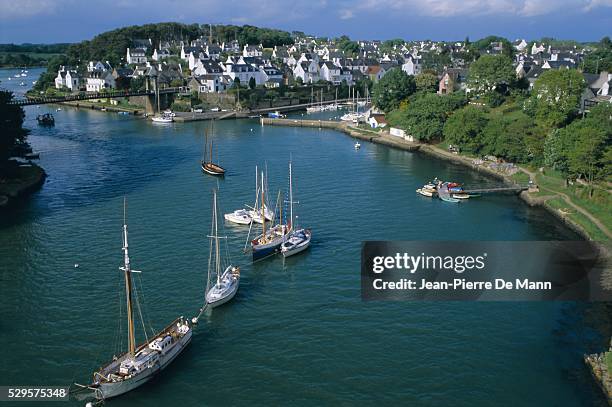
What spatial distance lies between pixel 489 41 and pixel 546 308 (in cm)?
12452

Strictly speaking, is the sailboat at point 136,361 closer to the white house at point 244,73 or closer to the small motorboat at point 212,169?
the small motorboat at point 212,169

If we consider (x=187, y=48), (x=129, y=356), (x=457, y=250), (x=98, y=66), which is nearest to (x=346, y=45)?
(x=187, y=48)

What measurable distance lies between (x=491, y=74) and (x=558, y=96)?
14.4m

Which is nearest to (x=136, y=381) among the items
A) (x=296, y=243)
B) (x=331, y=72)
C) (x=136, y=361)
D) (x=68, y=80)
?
(x=136, y=361)

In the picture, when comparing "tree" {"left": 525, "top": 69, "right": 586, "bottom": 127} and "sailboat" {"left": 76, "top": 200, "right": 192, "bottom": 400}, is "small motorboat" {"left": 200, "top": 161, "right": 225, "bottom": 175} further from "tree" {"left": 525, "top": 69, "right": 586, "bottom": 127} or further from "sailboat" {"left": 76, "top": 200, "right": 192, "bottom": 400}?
"sailboat" {"left": 76, "top": 200, "right": 192, "bottom": 400}

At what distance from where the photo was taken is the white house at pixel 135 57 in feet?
387

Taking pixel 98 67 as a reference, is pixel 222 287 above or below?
below

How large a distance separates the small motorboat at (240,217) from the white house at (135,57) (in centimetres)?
9049

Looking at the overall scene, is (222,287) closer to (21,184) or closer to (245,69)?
(21,184)

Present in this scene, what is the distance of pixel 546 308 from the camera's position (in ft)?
79.2

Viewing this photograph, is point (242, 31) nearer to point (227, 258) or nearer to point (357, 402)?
point (227, 258)

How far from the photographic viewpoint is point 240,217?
112ft

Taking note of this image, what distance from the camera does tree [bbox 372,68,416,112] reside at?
68438 millimetres

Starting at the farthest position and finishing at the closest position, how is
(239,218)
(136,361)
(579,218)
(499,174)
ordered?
(499,174) < (239,218) < (579,218) < (136,361)
